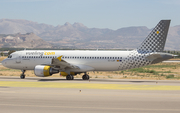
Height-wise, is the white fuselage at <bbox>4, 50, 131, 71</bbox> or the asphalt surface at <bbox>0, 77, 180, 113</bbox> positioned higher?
the white fuselage at <bbox>4, 50, 131, 71</bbox>

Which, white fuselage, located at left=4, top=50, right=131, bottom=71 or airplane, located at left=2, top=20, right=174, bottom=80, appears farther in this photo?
white fuselage, located at left=4, top=50, right=131, bottom=71

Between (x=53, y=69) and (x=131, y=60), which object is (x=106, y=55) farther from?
(x=53, y=69)

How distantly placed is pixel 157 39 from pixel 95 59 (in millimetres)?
8399

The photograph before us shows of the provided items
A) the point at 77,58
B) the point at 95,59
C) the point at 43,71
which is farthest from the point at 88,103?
the point at 77,58

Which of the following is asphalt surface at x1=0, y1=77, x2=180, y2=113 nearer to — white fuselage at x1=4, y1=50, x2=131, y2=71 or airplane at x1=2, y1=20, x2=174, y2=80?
airplane at x1=2, y1=20, x2=174, y2=80

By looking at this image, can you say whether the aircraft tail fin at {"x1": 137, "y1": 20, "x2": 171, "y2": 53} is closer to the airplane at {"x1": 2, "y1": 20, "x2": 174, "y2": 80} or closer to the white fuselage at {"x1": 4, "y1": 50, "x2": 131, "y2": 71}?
the airplane at {"x1": 2, "y1": 20, "x2": 174, "y2": 80}

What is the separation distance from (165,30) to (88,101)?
20514mm

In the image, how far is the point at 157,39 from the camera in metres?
36.7

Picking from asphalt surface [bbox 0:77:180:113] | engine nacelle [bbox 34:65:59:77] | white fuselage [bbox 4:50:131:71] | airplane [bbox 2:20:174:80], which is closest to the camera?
asphalt surface [bbox 0:77:180:113]

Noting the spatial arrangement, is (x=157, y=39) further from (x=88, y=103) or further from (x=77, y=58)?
(x=88, y=103)

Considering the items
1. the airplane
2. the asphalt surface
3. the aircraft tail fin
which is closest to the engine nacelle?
the airplane

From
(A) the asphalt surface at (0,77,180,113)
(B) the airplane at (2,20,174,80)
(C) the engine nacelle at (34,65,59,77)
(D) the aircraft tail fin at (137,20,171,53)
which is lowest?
(A) the asphalt surface at (0,77,180,113)

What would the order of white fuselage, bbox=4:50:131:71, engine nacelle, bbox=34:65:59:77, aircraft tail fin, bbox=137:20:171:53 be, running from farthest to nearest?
1. white fuselage, bbox=4:50:131:71
2. engine nacelle, bbox=34:65:59:77
3. aircraft tail fin, bbox=137:20:171:53

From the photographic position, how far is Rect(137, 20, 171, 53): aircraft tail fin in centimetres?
3641
